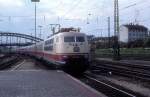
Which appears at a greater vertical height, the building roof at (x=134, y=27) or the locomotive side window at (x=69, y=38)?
the building roof at (x=134, y=27)

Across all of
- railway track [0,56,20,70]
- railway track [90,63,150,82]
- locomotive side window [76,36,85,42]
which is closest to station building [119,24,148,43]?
railway track [0,56,20,70]

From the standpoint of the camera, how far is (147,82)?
24.4 meters

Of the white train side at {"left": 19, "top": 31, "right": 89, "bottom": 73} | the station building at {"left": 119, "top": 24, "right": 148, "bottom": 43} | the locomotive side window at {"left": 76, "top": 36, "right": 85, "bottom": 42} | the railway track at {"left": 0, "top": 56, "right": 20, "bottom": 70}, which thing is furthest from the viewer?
the station building at {"left": 119, "top": 24, "right": 148, "bottom": 43}

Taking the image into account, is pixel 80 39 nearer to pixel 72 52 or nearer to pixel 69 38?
pixel 69 38

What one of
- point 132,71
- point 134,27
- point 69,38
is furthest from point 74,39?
point 134,27

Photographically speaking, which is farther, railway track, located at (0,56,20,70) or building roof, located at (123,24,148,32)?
building roof, located at (123,24,148,32)

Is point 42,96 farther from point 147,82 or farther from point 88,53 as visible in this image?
point 88,53

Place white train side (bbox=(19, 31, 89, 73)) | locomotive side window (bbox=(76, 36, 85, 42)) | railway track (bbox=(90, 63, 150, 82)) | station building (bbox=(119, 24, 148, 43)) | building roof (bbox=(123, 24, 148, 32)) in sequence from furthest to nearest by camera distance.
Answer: station building (bbox=(119, 24, 148, 43)) → building roof (bbox=(123, 24, 148, 32)) → locomotive side window (bbox=(76, 36, 85, 42)) → white train side (bbox=(19, 31, 89, 73)) → railway track (bbox=(90, 63, 150, 82))

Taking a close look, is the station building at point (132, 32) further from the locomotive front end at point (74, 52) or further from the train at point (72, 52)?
the locomotive front end at point (74, 52)

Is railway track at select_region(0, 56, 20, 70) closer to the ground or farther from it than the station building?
closer to the ground

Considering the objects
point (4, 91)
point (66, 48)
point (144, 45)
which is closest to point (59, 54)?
Result: point (66, 48)

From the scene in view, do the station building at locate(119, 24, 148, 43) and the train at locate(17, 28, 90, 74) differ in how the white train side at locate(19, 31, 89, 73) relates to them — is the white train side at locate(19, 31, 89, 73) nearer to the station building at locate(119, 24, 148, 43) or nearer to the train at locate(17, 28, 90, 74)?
the train at locate(17, 28, 90, 74)

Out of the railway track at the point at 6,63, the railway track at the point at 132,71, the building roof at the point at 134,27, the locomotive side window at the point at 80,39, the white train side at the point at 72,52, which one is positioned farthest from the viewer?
the building roof at the point at 134,27

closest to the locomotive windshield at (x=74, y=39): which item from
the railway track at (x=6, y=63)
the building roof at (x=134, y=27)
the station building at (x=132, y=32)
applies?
the railway track at (x=6, y=63)
